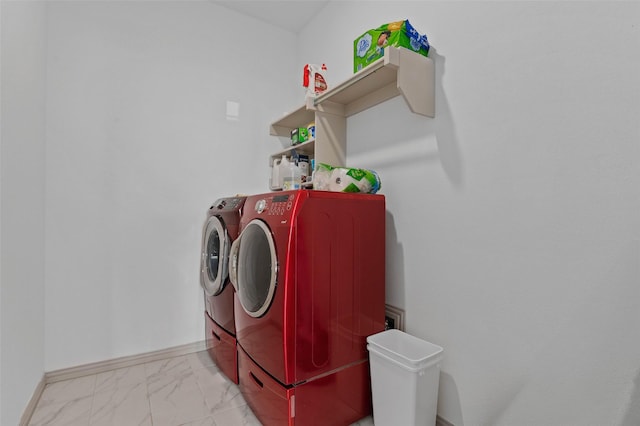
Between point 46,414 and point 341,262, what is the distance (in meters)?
1.83

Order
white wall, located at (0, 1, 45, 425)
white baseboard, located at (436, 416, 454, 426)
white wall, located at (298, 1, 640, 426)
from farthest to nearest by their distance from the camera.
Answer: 1. white baseboard, located at (436, 416, 454, 426)
2. white wall, located at (0, 1, 45, 425)
3. white wall, located at (298, 1, 640, 426)

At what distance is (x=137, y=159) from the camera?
234 cm

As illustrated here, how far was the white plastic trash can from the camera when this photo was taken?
1.38 m

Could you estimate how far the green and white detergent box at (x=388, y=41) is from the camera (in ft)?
5.20

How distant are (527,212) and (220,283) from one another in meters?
1.74

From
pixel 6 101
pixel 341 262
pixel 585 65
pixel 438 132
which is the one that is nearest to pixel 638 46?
pixel 585 65

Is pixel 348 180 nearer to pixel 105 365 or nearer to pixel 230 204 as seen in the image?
pixel 230 204

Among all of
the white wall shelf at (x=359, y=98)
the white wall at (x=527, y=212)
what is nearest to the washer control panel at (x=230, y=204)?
the white wall shelf at (x=359, y=98)

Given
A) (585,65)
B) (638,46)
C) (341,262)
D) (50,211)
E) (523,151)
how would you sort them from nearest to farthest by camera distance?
(638,46)
(585,65)
(523,151)
(341,262)
(50,211)

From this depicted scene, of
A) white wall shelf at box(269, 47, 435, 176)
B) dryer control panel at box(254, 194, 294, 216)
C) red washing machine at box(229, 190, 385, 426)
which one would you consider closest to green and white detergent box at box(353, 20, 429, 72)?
white wall shelf at box(269, 47, 435, 176)

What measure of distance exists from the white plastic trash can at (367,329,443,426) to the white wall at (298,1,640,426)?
138mm

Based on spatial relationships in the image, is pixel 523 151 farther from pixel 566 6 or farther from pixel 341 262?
pixel 341 262

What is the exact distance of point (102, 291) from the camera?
2.21m

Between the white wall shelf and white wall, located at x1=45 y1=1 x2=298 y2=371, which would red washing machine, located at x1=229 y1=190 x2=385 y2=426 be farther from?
white wall, located at x1=45 y1=1 x2=298 y2=371
